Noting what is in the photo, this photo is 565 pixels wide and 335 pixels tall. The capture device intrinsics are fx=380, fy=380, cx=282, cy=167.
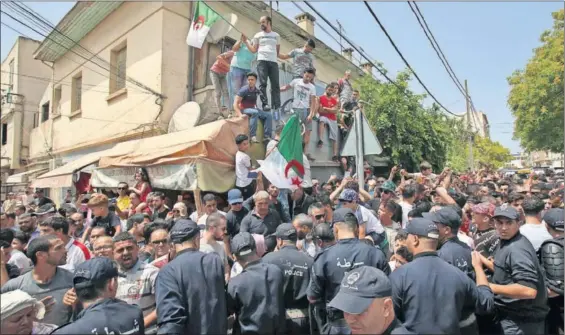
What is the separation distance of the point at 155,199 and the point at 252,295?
400 centimetres

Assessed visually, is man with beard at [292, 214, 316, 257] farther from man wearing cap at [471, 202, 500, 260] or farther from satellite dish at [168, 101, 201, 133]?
satellite dish at [168, 101, 201, 133]

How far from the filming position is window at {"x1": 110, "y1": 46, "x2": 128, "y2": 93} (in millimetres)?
13398

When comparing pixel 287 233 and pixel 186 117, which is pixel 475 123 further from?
pixel 287 233

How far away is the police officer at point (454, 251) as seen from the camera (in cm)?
278

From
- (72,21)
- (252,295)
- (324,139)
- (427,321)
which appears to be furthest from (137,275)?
(72,21)

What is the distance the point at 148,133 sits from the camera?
11578 mm

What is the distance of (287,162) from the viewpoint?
6.73 metres

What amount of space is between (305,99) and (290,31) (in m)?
8.36

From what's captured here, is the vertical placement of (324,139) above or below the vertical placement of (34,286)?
above

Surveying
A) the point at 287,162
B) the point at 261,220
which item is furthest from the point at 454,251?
the point at 287,162

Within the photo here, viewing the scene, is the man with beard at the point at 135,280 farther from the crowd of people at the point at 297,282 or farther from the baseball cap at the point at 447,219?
the baseball cap at the point at 447,219

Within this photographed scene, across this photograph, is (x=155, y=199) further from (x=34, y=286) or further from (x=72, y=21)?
(x=72, y=21)

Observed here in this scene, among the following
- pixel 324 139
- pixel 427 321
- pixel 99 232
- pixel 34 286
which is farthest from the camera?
pixel 324 139

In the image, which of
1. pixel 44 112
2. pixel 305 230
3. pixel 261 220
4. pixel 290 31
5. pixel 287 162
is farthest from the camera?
pixel 44 112
